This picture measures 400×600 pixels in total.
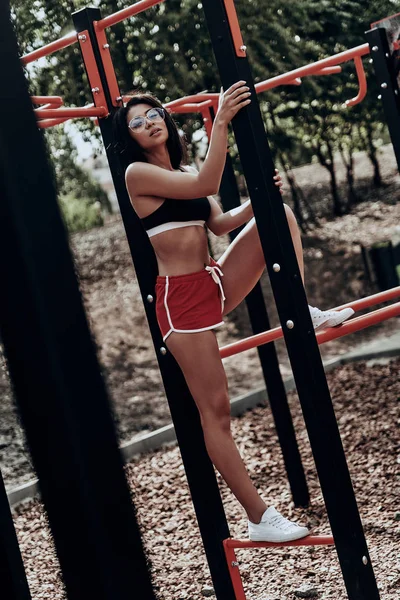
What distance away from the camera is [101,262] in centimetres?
1277

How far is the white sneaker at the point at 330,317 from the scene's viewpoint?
2641mm

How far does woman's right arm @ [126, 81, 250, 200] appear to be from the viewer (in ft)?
7.82

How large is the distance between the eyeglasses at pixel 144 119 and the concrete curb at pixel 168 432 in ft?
11.2

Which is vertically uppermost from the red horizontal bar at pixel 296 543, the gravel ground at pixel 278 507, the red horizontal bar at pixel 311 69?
the red horizontal bar at pixel 311 69

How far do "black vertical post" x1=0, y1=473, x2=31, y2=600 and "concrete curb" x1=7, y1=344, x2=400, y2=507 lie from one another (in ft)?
12.1

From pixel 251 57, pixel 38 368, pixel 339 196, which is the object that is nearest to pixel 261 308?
pixel 38 368

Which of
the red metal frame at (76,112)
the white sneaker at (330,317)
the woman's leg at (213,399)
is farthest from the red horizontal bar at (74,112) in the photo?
the white sneaker at (330,317)

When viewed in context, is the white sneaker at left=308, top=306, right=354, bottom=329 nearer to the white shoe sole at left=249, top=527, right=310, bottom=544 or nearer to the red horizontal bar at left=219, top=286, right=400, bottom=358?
the red horizontal bar at left=219, top=286, right=400, bottom=358

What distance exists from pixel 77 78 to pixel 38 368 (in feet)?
29.9

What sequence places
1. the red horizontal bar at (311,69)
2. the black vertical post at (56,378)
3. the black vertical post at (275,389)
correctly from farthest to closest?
the black vertical post at (275,389) < the red horizontal bar at (311,69) < the black vertical post at (56,378)

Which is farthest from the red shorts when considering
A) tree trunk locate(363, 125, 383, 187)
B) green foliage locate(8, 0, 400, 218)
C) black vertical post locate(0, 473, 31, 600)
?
tree trunk locate(363, 125, 383, 187)

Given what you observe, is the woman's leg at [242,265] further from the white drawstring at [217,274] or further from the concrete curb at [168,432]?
the concrete curb at [168,432]

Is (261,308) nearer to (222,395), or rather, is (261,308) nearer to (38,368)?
(222,395)

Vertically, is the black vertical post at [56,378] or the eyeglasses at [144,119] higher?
the eyeglasses at [144,119]
